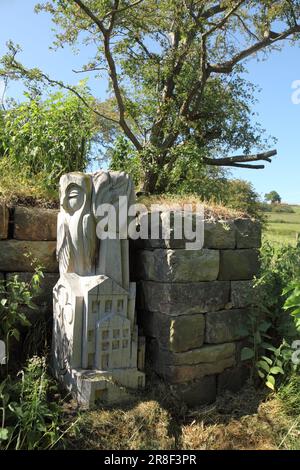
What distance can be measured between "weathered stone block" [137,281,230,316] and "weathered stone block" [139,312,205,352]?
0.05m

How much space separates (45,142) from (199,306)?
2388 millimetres

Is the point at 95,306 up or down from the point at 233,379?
up

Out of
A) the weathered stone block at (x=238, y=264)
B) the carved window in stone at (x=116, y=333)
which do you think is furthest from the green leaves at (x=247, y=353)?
the carved window in stone at (x=116, y=333)

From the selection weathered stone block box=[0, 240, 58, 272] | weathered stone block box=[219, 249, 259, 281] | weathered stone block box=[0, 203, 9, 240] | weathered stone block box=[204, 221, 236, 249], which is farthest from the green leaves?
weathered stone block box=[0, 203, 9, 240]

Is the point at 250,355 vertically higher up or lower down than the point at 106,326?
lower down

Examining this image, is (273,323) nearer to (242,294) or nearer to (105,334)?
(242,294)

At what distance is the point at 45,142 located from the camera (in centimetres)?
446

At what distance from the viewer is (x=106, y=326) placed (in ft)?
9.81

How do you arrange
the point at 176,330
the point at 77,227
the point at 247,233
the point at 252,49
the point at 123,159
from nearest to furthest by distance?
the point at 77,227
the point at 176,330
the point at 247,233
the point at 123,159
the point at 252,49

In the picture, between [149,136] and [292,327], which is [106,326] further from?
[149,136]

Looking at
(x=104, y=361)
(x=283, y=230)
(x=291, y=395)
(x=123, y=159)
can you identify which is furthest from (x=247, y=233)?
(x=283, y=230)
